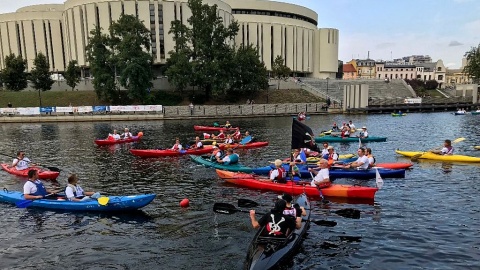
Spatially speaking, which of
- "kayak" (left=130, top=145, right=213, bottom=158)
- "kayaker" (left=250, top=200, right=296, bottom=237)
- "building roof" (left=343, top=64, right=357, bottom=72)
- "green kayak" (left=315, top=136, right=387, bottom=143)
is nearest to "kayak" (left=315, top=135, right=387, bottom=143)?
"green kayak" (left=315, top=136, right=387, bottom=143)

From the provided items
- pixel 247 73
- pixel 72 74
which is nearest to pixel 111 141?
pixel 247 73

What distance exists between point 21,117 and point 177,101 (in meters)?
30.4

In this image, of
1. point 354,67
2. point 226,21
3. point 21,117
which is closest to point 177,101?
point 21,117

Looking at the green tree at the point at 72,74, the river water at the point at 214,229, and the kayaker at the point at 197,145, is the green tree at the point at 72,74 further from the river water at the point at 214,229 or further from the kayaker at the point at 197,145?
the river water at the point at 214,229

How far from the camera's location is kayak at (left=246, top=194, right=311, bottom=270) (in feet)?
35.7

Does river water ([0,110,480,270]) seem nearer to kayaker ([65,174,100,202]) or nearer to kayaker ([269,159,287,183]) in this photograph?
kayaker ([65,174,100,202])

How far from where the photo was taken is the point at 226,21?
109500mm

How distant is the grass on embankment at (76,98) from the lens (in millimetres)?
77750

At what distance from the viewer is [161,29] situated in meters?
95.8

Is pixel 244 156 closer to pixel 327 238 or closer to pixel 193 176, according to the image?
pixel 193 176

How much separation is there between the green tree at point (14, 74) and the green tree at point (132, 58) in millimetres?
30838

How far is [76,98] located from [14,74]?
1981 centimetres

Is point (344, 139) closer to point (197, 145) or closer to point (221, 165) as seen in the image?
point (197, 145)

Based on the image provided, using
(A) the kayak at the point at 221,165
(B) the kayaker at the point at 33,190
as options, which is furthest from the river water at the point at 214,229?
(A) the kayak at the point at 221,165
